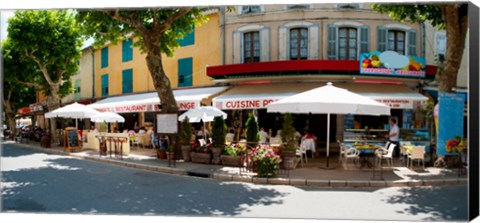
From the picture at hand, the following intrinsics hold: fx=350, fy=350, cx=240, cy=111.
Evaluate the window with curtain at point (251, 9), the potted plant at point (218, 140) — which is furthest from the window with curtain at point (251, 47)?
the potted plant at point (218, 140)

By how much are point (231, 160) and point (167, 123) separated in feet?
8.70

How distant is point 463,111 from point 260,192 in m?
5.48

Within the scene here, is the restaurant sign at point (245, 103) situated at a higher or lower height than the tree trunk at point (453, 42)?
lower

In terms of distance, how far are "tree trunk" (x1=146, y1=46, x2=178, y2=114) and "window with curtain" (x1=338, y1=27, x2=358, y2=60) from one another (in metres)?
7.35

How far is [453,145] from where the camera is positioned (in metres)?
9.20

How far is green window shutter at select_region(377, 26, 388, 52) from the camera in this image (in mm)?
14922

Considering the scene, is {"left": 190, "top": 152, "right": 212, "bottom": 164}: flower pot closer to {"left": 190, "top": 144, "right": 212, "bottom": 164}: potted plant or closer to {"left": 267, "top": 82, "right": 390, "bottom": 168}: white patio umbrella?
{"left": 190, "top": 144, "right": 212, "bottom": 164}: potted plant

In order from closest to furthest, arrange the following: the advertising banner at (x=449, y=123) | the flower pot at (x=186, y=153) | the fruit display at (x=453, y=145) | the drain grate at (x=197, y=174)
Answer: the advertising banner at (x=449, y=123) < the fruit display at (x=453, y=145) < the drain grate at (x=197, y=174) < the flower pot at (x=186, y=153)

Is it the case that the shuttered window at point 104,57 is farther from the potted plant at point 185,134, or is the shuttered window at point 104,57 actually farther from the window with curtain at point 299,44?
the window with curtain at point 299,44

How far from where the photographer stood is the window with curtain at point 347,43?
14852 mm

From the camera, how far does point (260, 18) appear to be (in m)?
15.9

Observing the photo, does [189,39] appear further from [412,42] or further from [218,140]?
[412,42]

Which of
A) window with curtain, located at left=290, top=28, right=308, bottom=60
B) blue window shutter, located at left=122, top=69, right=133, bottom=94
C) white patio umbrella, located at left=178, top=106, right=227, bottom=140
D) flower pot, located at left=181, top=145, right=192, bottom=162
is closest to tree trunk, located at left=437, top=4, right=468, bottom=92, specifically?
window with curtain, located at left=290, top=28, right=308, bottom=60

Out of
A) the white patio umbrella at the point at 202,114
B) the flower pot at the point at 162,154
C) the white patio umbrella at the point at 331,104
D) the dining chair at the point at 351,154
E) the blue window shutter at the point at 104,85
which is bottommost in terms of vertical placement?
the flower pot at the point at 162,154
